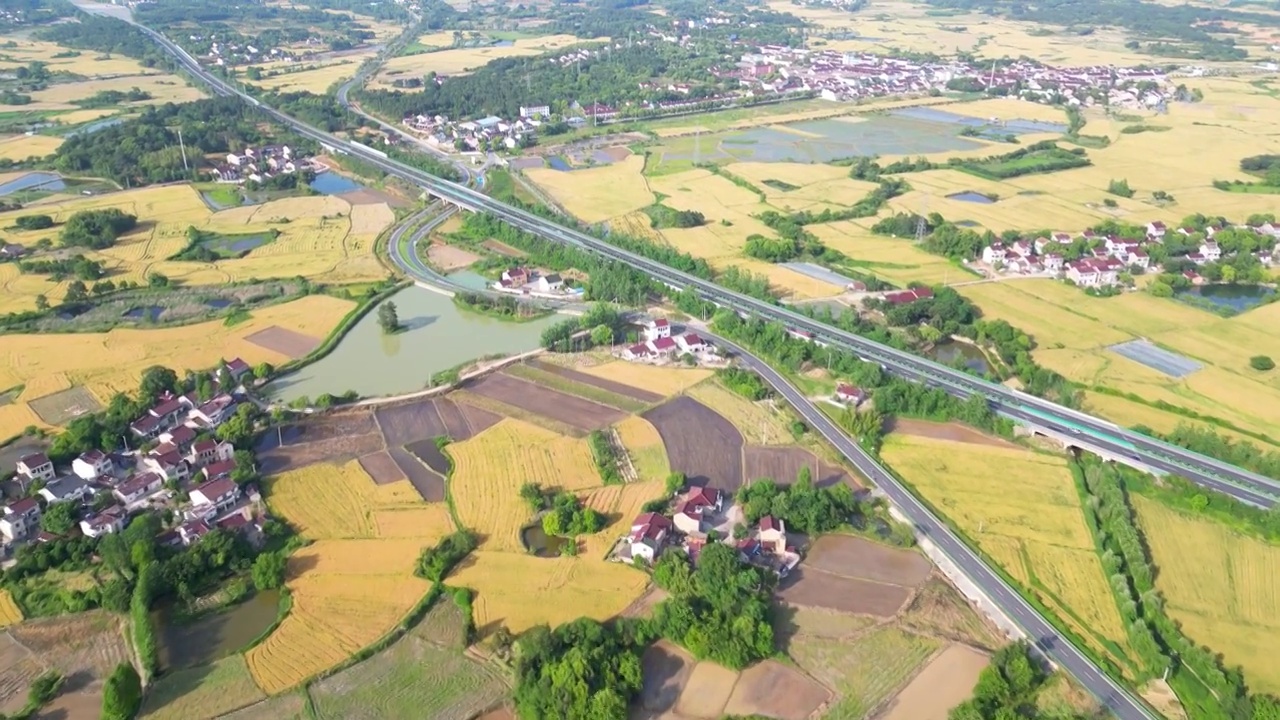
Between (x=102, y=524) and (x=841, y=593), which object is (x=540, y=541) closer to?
(x=841, y=593)

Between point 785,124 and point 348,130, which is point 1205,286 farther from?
point 348,130

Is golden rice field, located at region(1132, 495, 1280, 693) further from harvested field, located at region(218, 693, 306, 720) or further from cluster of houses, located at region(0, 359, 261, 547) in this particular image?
cluster of houses, located at region(0, 359, 261, 547)

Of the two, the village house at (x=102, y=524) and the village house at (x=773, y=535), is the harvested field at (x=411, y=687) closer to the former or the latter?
the village house at (x=773, y=535)

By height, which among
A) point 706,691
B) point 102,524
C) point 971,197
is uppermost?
point 971,197

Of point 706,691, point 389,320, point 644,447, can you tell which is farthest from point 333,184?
point 706,691

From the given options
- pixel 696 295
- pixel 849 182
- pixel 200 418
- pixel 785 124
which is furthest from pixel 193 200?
pixel 785 124

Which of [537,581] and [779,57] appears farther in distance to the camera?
[779,57]

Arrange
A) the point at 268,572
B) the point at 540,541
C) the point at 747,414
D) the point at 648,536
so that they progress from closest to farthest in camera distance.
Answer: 1. the point at 268,572
2. the point at 648,536
3. the point at 540,541
4. the point at 747,414
